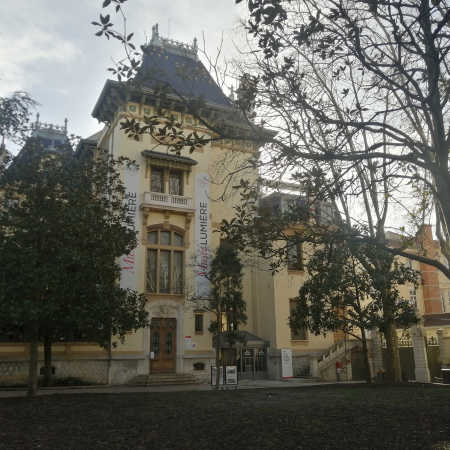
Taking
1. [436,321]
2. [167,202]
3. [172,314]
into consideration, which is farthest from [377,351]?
[436,321]

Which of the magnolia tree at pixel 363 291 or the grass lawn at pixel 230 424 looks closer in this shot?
the grass lawn at pixel 230 424

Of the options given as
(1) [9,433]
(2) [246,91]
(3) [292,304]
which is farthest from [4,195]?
(3) [292,304]

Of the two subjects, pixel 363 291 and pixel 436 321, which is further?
pixel 436 321

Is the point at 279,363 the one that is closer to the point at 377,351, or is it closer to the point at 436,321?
the point at 377,351

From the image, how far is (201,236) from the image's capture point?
2834cm

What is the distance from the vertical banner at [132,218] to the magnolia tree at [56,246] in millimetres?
8018

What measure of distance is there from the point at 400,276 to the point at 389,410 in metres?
11.8

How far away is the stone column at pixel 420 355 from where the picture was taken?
984 inches

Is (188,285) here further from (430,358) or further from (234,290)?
(430,358)

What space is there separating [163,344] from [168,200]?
27.5ft

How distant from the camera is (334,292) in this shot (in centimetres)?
2239

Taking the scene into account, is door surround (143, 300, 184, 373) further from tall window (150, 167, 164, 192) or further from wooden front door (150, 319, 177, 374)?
tall window (150, 167, 164, 192)

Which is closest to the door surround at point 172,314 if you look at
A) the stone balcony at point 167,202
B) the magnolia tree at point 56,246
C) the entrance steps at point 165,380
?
the entrance steps at point 165,380

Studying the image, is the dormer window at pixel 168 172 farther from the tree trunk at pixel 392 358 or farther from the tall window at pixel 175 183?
the tree trunk at pixel 392 358
